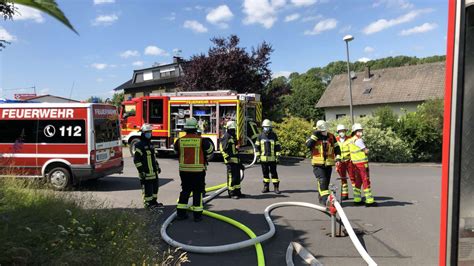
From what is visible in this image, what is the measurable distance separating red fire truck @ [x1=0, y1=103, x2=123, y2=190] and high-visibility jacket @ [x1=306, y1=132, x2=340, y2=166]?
541 centimetres

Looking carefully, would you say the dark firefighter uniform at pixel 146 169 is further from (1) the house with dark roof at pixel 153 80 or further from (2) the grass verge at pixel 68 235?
(1) the house with dark roof at pixel 153 80

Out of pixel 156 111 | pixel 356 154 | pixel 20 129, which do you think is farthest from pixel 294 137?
pixel 20 129

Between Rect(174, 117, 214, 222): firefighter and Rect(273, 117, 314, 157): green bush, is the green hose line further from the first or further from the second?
Rect(273, 117, 314, 157): green bush

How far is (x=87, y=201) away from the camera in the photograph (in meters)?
6.43

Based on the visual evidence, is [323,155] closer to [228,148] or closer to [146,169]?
[228,148]

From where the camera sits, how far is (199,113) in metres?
15.8

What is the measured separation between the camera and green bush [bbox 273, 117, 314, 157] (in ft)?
55.5

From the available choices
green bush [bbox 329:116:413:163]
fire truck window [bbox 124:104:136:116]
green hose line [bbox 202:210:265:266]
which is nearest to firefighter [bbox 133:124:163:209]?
green hose line [bbox 202:210:265:266]

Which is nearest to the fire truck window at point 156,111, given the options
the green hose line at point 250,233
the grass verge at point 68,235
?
the green hose line at point 250,233

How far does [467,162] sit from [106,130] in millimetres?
9571

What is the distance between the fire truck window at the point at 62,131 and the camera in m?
9.56

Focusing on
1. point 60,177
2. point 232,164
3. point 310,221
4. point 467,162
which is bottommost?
point 310,221

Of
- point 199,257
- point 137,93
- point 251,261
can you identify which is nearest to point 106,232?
point 199,257

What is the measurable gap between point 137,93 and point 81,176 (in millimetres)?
34020
